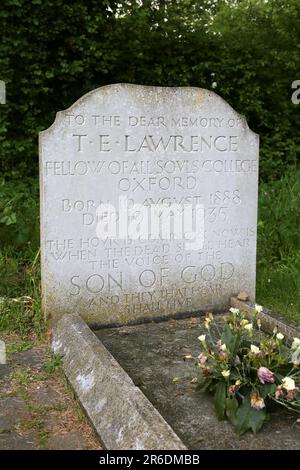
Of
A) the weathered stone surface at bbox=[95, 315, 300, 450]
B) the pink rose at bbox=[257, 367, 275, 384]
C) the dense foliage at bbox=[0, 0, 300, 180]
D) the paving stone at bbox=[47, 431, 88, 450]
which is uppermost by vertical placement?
the dense foliage at bbox=[0, 0, 300, 180]

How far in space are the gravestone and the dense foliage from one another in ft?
10.3

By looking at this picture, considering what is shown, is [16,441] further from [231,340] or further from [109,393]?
[231,340]

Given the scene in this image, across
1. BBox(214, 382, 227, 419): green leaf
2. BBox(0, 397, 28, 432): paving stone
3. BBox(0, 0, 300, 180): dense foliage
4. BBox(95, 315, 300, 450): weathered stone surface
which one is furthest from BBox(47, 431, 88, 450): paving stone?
BBox(0, 0, 300, 180): dense foliage

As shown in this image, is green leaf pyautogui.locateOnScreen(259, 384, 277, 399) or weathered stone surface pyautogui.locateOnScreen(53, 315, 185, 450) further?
green leaf pyautogui.locateOnScreen(259, 384, 277, 399)

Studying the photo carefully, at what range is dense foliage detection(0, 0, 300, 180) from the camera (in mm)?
6590

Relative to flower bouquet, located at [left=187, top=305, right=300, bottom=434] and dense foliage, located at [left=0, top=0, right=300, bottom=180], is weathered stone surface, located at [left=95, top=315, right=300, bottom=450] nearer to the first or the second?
flower bouquet, located at [left=187, top=305, right=300, bottom=434]

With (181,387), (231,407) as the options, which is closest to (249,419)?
(231,407)

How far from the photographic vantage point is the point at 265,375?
2.59 metres

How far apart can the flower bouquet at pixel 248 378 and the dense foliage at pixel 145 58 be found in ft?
14.8

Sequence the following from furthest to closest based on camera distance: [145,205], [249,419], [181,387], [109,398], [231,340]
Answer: [145,205]
[181,387]
[231,340]
[109,398]
[249,419]

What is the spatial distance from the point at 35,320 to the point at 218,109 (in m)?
1.88

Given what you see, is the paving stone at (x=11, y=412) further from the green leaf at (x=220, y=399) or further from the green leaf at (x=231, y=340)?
the green leaf at (x=231, y=340)

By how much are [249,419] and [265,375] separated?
205 mm
